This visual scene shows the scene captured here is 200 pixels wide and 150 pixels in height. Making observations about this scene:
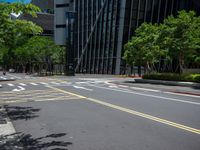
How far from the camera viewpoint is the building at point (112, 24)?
64625 mm

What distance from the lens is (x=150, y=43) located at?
126 feet

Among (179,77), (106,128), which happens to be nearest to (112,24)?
(179,77)

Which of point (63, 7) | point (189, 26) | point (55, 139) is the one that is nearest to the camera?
point (55, 139)

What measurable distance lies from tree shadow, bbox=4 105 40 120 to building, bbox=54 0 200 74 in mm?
50223

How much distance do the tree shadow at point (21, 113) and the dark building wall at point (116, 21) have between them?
50.2 meters

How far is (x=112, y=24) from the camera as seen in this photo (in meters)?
66.5

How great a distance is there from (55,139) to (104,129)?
175 centimetres

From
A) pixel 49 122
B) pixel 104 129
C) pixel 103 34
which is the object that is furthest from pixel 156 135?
pixel 103 34

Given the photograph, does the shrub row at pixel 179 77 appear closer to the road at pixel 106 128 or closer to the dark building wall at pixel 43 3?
the road at pixel 106 128

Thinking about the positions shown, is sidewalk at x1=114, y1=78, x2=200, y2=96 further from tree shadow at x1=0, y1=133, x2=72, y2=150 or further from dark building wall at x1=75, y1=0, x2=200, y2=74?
dark building wall at x1=75, y1=0, x2=200, y2=74

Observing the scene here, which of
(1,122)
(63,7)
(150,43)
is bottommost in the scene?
(1,122)

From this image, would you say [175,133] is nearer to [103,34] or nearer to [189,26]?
[189,26]

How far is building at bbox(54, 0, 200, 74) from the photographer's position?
64.6 m

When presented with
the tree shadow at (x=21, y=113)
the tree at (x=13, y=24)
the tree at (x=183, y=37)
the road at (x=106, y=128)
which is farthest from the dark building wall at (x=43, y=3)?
the road at (x=106, y=128)
